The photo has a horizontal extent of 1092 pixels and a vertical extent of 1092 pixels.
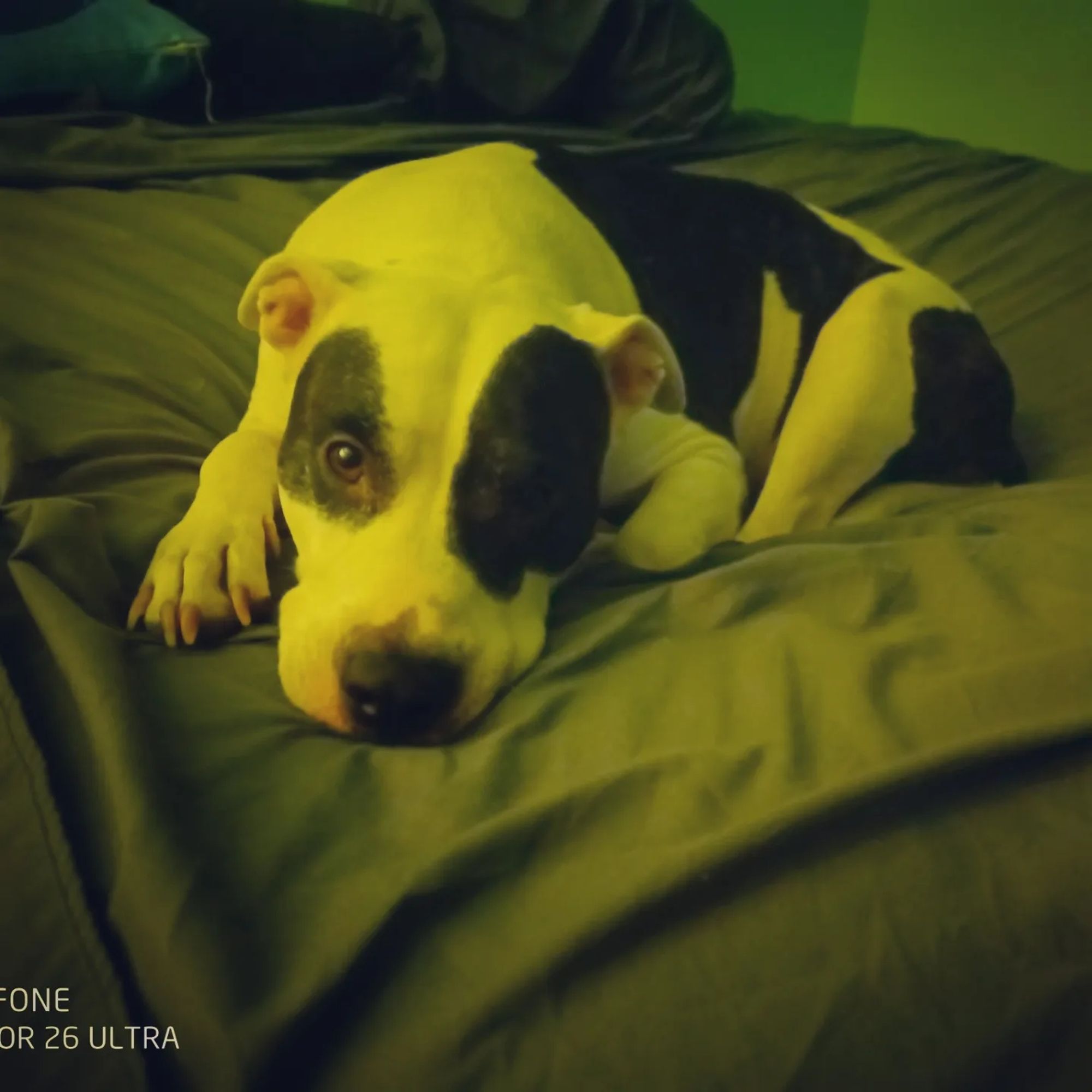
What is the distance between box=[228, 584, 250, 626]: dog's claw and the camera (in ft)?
3.70

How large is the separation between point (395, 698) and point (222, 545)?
0.34m

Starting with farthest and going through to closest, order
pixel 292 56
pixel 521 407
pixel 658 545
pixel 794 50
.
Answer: pixel 794 50 < pixel 292 56 < pixel 658 545 < pixel 521 407

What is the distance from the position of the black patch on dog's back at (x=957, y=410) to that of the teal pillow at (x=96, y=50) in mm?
1822

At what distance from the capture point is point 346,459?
116cm

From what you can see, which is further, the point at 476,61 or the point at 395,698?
Result: the point at 476,61

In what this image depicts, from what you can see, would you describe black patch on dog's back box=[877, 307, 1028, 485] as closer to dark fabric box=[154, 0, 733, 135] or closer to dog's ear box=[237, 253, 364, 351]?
dog's ear box=[237, 253, 364, 351]

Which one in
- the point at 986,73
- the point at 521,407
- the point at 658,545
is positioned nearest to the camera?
the point at 521,407

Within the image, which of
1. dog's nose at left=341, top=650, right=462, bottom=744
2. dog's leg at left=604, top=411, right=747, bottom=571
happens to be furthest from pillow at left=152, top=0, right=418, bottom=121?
dog's nose at left=341, top=650, right=462, bottom=744

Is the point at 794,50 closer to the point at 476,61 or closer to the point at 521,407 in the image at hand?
the point at 476,61

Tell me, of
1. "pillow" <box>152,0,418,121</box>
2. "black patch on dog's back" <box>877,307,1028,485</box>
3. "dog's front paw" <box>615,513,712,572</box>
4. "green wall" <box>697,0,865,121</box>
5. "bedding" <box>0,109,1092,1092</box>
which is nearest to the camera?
"bedding" <box>0,109,1092,1092</box>

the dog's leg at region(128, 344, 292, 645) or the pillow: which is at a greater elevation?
the pillow

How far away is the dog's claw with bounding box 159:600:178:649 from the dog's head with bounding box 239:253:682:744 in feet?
0.35

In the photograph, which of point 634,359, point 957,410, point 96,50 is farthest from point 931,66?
point 634,359

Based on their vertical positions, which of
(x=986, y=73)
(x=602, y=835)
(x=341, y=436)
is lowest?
(x=602, y=835)
